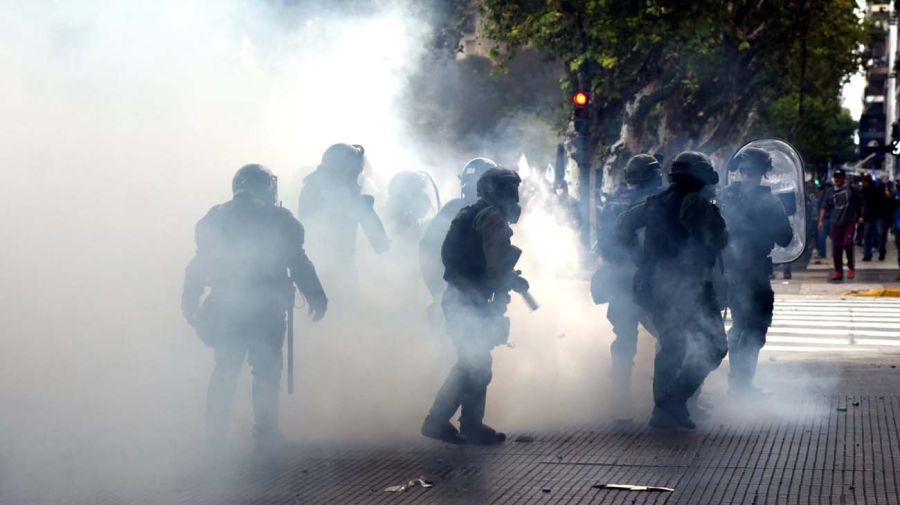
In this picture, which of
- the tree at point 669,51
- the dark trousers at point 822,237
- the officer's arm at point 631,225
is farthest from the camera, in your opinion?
the tree at point 669,51

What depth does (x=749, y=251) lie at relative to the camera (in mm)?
9719

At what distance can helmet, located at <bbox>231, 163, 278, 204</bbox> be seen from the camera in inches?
315

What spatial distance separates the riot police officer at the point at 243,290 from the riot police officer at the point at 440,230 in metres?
2.27

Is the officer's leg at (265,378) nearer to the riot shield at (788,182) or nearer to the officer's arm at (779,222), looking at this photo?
the officer's arm at (779,222)

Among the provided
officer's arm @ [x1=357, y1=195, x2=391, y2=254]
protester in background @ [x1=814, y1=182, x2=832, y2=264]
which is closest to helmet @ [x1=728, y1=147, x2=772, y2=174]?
officer's arm @ [x1=357, y1=195, x2=391, y2=254]

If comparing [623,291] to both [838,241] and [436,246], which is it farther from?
[838,241]

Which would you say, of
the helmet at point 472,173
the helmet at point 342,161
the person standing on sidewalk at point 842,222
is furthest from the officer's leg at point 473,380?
the person standing on sidewalk at point 842,222

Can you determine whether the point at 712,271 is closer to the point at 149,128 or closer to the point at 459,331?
the point at 459,331

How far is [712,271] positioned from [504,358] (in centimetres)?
227

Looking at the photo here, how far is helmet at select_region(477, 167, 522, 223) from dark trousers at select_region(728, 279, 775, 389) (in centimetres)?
229

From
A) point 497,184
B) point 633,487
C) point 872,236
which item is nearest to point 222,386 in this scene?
point 497,184

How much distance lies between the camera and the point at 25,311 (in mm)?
8750

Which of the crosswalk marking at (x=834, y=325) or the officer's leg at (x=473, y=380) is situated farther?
the crosswalk marking at (x=834, y=325)

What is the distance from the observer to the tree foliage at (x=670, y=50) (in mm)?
29281
